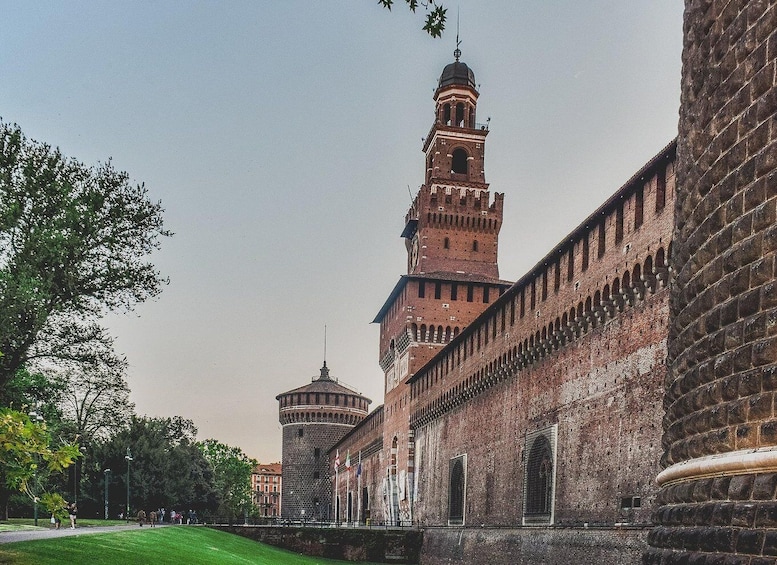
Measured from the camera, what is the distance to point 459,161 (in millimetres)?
52531

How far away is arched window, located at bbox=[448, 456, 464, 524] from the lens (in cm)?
3703

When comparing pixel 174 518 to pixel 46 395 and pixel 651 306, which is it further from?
pixel 651 306

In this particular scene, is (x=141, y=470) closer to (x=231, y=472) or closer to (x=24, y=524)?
(x=24, y=524)

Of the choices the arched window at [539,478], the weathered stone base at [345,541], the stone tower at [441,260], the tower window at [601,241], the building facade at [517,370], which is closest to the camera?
the building facade at [517,370]

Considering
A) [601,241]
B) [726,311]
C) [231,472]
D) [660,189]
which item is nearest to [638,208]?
[660,189]

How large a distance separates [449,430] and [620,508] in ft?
63.3

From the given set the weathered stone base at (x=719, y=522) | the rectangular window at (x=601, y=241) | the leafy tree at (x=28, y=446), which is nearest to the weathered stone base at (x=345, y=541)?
the rectangular window at (x=601, y=241)

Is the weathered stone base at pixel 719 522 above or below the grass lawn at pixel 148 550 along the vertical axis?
above

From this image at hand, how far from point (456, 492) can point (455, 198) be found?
1815 centimetres

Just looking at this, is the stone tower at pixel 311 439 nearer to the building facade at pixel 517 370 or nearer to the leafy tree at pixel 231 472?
the leafy tree at pixel 231 472

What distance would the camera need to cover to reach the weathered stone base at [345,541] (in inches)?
1601

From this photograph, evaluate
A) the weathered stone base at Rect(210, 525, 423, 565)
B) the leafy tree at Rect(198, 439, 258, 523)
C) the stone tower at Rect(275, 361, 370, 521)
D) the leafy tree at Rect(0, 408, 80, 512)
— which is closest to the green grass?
the weathered stone base at Rect(210, 525, 423, 565)

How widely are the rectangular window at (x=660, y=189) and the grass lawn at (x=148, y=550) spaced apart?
12.9 m

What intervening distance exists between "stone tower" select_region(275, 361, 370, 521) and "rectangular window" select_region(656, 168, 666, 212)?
59.2m
